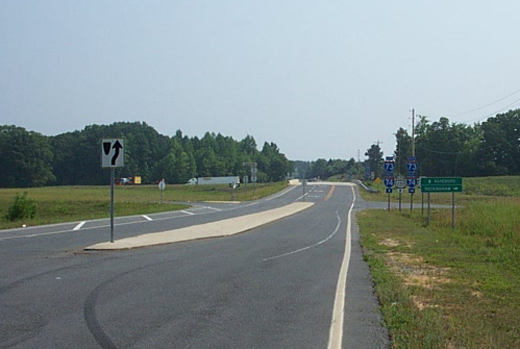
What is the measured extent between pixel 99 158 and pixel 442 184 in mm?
108547

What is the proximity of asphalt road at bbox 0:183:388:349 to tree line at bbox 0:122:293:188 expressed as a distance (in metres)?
105

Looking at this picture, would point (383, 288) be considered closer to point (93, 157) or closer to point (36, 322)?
point (36, 322)

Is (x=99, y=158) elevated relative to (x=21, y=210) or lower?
elevated

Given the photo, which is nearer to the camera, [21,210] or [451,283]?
[451,283]

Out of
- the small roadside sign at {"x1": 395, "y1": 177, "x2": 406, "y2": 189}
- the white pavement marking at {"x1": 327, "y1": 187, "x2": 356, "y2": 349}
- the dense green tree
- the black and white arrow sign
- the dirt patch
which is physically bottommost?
the dirt patch

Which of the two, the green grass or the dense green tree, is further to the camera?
the dense green tree

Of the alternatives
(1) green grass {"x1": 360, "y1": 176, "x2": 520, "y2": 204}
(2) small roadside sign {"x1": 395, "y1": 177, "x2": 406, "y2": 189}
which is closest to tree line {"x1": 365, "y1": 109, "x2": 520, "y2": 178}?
(1) green grass {"x1": 360, "y1": 176, "x2": 520, "y2": 204}

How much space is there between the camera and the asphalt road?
288 inches

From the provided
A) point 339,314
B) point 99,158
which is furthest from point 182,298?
point 99,158

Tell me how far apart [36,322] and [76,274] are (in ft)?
14.1

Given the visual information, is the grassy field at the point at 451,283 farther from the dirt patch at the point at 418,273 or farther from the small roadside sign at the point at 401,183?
the small roadside sign at the point at 401,183

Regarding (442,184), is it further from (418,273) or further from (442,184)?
(418,273)

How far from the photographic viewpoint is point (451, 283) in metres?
12.0

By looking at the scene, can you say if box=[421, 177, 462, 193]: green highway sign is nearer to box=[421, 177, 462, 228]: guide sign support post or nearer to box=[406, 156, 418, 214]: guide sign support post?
box=[421, 177, 462, 228]: guide sign support post
